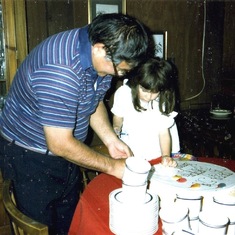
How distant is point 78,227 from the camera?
4.10 feet

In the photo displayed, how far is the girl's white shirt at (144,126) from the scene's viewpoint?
6.97ft

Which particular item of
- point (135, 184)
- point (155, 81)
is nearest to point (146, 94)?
point (155, 81)

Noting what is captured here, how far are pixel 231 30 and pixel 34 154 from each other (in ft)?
8.96

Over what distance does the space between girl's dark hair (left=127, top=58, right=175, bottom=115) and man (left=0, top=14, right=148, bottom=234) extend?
0.46 m

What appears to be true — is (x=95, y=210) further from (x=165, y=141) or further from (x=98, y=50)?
(x=165, y=141)

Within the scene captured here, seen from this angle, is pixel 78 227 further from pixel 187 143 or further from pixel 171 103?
pixel 187 143

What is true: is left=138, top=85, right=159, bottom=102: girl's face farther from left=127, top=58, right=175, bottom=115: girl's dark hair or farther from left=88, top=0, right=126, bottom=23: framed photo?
left=88, top=0, right=126, bottom=23: framed photo

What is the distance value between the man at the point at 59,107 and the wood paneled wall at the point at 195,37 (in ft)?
5.46

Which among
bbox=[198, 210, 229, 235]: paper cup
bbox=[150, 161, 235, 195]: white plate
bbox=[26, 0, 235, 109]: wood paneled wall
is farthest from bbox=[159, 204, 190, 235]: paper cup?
bbox=[26, 0, 235, 109]: wood paneled wall

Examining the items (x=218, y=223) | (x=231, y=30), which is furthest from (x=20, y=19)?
(x=231, y=30)

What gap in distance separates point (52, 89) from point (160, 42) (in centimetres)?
207

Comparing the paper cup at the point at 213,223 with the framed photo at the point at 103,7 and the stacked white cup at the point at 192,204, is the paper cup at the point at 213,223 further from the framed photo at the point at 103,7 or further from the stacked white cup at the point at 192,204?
the framed photo at the point at 103,7

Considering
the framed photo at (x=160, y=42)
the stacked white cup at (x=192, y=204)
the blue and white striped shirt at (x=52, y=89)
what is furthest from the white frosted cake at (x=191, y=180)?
the framed photo at (x=160, y=42)

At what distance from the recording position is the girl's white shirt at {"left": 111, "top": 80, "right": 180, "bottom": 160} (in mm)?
2125
